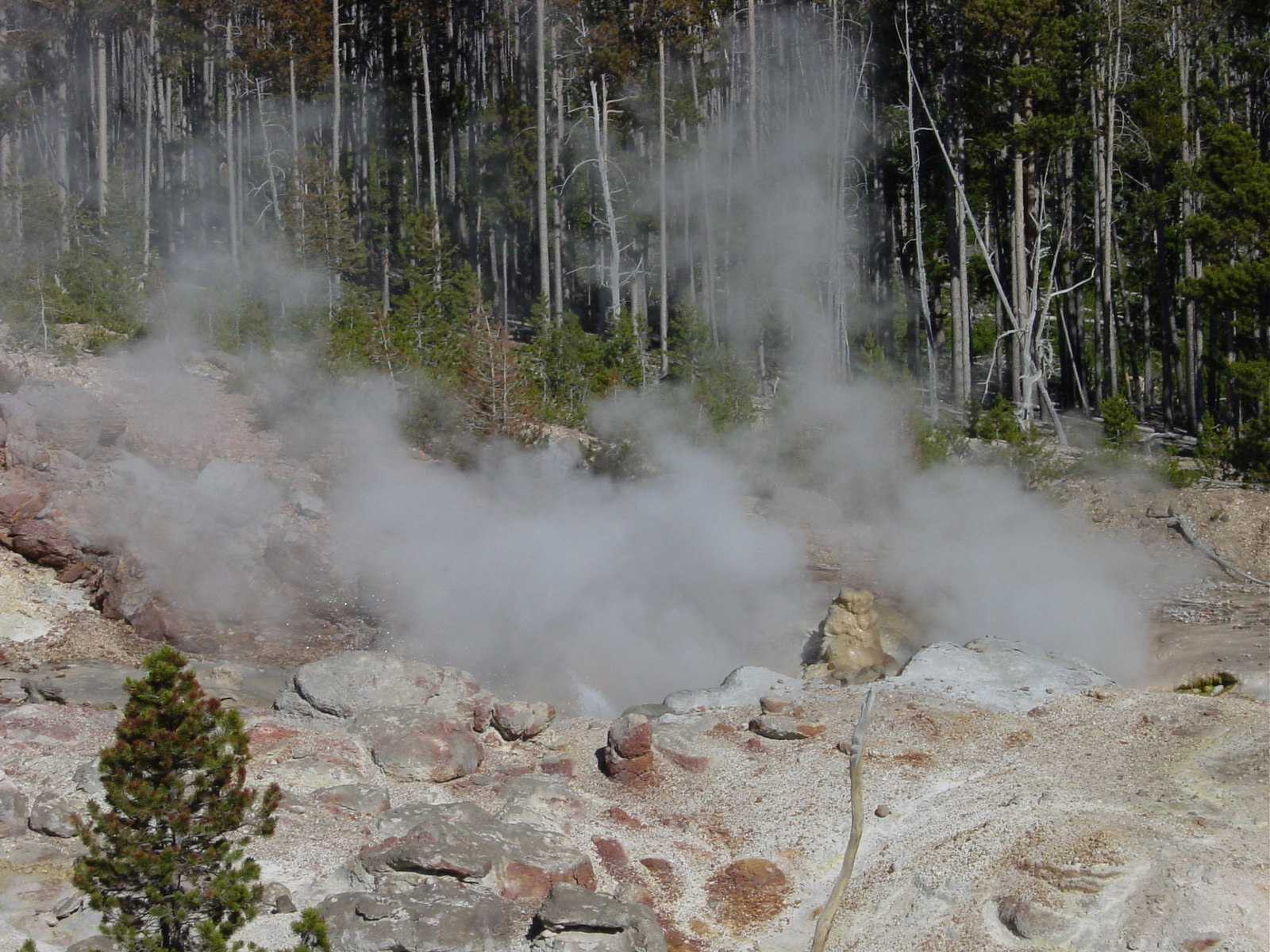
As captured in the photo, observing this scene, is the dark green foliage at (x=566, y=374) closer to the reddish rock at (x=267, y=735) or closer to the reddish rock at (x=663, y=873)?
the reddish rock at (x=267, y=735)

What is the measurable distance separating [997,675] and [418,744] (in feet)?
15.2

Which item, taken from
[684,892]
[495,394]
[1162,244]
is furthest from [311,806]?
[1162,244]

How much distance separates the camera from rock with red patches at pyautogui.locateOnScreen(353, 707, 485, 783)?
311 inches

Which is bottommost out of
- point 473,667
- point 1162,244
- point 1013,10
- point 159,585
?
point 473,667

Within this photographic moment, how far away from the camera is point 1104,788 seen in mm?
7250

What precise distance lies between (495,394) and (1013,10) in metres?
11.8

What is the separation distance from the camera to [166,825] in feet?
16.0

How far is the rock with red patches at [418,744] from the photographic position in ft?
25.9

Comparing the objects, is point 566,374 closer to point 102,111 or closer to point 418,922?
point 418,922

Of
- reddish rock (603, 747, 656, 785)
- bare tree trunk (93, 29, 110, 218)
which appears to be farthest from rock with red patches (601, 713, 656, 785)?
bare tree trunk (93, 29, 110, 218)

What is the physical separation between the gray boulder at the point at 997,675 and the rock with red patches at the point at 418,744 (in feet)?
11.7

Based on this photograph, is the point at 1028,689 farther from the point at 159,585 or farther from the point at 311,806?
the point at 159,585

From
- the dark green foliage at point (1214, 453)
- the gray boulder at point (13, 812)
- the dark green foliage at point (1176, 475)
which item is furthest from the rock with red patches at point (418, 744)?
the dark green foliage at point (1214, 453)

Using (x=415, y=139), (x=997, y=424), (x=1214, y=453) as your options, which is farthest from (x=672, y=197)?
(x=1214, y=453)
